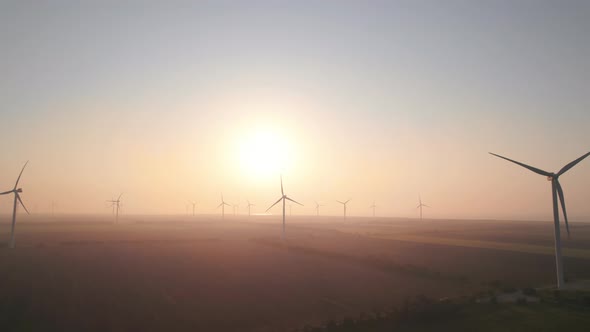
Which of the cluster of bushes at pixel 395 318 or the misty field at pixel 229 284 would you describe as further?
the misty field at pixel 229 284

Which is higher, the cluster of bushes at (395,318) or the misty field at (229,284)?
the cluster of bushes at (395,318)

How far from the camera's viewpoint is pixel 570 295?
31.6 meters

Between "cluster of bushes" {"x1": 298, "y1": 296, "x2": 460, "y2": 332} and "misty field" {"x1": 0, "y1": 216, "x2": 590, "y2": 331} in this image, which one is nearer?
"cluster of bushes" {"x1": 298, "y1": 296, "x2": 460, "y2": 332}

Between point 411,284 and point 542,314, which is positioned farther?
point 411,284

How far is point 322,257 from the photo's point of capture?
2453 inches

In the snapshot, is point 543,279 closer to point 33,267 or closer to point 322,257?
point 322,257

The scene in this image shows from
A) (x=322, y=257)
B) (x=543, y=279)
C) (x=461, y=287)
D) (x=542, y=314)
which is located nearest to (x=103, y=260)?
(x=322, y=257)

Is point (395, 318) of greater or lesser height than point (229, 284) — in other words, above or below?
above

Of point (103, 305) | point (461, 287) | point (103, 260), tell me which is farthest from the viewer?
point (103, 260)

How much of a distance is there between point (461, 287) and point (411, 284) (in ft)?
17.1

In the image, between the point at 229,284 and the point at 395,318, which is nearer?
the point at 395,318

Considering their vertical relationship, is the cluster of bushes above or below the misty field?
above

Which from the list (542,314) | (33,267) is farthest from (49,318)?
(542,314)

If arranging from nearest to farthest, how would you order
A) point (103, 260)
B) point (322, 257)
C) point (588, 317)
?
point (588, 317) < point (103, 260) < point (322, 257)
